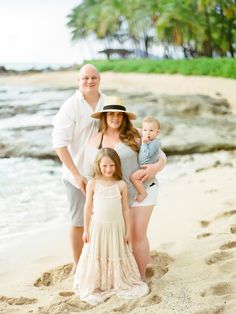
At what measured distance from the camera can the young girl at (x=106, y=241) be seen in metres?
2.02

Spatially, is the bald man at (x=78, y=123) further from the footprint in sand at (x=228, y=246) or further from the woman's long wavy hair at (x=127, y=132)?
the footprint in sand at (x=228, y=246)

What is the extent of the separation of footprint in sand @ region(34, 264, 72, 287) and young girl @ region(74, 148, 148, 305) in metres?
0.40

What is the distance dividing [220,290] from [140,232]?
39 cm

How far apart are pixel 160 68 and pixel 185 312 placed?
37.0 ft

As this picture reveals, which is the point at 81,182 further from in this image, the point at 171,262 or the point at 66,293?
the point at 171,262

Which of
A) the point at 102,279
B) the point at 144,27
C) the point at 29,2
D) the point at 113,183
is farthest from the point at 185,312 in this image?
the point at 144,27

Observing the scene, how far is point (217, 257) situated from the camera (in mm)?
2422

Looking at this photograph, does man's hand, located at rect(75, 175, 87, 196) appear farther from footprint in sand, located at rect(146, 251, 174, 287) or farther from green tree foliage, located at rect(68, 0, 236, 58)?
green tree foliage, located at rect(68, 0, 236, 58)

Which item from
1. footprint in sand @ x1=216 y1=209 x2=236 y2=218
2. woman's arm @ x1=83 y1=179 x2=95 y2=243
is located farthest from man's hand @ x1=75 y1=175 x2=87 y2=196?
footprint in sand @ x1=216 y1=209 x2=236 y2=218

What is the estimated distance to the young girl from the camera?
2.02 meters

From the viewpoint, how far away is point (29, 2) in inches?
373

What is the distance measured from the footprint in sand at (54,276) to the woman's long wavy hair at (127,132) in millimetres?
792

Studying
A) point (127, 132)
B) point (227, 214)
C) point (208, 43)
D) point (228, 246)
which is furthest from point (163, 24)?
point (127, 132)

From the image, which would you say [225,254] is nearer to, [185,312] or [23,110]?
[185,312]
